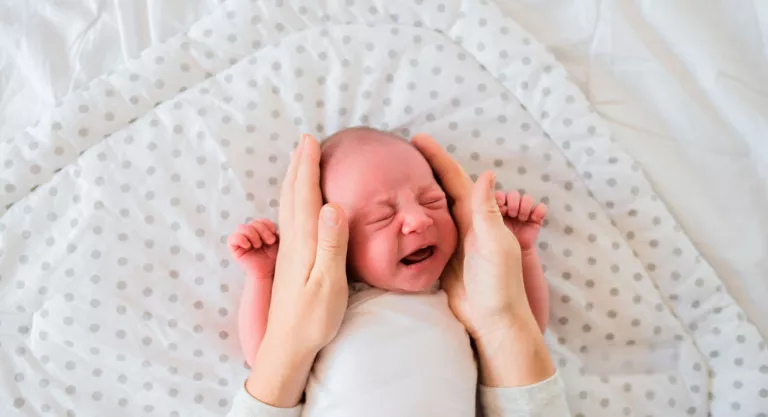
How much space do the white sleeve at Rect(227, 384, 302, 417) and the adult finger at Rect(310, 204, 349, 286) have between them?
19cm

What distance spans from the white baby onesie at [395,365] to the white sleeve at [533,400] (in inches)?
1.7

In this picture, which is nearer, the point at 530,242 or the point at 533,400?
the point at 533,400

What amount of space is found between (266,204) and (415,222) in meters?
0.31

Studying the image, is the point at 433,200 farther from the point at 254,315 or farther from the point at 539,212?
the point at 254,315

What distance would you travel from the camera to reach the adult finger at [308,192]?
3.28 feet

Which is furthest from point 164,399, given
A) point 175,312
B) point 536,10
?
point 536,10

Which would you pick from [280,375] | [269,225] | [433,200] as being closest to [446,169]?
[433,200]

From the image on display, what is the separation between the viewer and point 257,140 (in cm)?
115

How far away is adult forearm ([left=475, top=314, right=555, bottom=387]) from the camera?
3.21 ft

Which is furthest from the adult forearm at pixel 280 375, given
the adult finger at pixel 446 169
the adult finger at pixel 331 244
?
the adult finger at pixel 446 169

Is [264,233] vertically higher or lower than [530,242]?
higher

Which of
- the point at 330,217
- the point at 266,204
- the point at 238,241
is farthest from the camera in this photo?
the point at 266,204

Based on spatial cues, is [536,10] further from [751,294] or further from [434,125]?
[751,294]

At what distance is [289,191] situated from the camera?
3.46 feet
